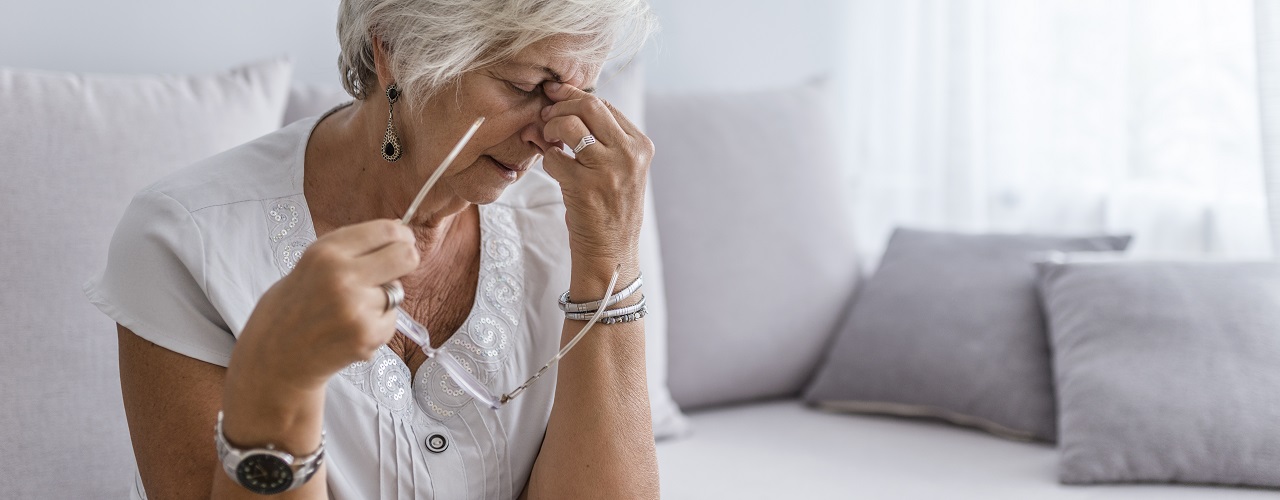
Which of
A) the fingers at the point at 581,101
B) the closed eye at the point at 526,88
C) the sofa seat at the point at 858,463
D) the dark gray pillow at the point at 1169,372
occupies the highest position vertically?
the closed eye at the point at 526,88

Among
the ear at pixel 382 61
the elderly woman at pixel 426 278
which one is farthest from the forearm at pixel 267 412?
the ear at pixel 382 61

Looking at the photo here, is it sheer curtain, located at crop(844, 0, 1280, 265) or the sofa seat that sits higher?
sheer curtain, located at crop(844, 0, 1280, 265)

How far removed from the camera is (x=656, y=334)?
171 cm

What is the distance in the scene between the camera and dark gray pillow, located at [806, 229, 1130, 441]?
5.79 ft

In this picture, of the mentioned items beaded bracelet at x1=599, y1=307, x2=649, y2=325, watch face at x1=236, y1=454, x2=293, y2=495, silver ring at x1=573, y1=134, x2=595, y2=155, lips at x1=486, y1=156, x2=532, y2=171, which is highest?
silver ring at x1=573, y1=134, x2=595, y2=155

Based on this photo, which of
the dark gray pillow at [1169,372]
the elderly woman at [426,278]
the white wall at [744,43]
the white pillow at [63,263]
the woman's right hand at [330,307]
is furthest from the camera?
the white wall at [744,43]

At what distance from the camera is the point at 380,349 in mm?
1138

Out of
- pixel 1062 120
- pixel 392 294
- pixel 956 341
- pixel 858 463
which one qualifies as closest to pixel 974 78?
pixel 1062 120

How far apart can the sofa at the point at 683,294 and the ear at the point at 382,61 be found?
48 cm

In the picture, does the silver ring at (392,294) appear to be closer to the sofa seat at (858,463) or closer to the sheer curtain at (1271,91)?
the sofa seat at (858,463)

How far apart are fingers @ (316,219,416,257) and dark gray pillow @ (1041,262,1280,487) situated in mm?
1164

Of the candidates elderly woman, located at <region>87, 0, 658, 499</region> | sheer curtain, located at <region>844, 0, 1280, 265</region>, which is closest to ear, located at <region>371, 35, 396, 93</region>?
elderly woman, located at <region>87, 0, 658, 499</region>

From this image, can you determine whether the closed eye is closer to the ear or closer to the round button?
the ear

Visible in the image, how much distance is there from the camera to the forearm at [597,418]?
3.91 ft
